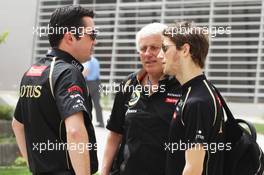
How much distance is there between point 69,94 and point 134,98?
2.06 feet

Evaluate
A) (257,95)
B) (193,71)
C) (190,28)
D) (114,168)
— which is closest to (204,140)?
(193,71)

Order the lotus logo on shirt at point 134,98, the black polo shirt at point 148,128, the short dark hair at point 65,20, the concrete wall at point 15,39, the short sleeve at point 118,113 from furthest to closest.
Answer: the concrete wall at point 15,39 < the short sleeve at point 118,113 < the lotus logo on shirt at point 134,98 < the black polo shirt at point 148,128 < the short dark hair at point 65,20

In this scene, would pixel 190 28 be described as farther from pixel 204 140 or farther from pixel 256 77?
pixel 256 77

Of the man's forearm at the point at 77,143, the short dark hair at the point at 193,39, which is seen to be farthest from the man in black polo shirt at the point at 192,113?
the man's forearm at the point at 77,143

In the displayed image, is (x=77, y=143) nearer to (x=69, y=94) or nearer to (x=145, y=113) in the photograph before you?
Answer: (x=69, y=94)

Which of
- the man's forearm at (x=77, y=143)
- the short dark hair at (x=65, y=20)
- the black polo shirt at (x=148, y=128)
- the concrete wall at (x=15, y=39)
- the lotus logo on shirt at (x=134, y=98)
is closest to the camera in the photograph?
the man's forearm at (x=77, y=143)

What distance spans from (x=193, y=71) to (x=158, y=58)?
0.48 metres

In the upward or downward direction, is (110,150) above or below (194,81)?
below

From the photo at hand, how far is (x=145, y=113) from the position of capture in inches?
114

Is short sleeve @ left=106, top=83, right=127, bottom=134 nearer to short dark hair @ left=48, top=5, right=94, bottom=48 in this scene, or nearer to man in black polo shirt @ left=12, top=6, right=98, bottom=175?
man in black polo shirt @ left=12, top=6, right=98, bottom=175

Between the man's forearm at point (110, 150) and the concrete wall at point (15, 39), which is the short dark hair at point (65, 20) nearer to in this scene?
the man's forearm at point (110, 150)

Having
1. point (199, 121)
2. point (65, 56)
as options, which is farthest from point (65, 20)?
point (199, 121)

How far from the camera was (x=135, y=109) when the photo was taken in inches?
117

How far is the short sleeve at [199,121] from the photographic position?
2309mm
